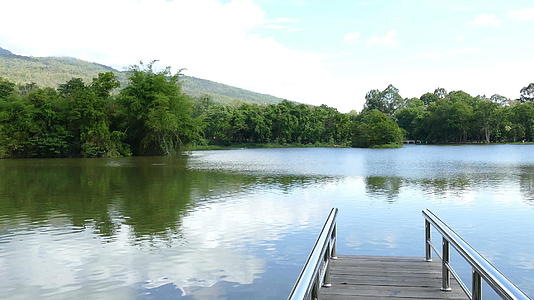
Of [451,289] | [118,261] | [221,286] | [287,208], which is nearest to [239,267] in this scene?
[221,286]

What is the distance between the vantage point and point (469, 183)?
717 inches

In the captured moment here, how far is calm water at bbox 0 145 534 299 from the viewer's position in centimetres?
630

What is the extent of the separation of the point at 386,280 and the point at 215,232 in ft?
17.6

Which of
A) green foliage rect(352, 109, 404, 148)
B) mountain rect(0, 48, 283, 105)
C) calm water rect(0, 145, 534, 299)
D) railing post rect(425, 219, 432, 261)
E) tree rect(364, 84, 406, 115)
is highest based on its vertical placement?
mountain rect(0, 48, 283, 105)

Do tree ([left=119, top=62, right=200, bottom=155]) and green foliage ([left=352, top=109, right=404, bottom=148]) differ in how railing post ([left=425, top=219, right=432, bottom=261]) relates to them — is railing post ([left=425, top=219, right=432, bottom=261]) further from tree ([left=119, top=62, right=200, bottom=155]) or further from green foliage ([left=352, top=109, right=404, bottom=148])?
green foliage ([left=352, top=109, right=404, bottom=148])

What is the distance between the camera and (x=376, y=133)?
246 ft

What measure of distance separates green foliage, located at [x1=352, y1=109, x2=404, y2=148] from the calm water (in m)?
56.8

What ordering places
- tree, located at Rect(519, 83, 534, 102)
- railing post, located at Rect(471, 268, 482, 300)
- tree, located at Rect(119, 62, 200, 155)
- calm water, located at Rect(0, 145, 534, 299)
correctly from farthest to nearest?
tree, located at Rect(519, 83, 534, 102) < tree, located at Rect(119, 62, 200, 155) < calm water, located at Rect(0, 145, 534, 299) < railing post, located at Rect(471, 268, 482, 300)

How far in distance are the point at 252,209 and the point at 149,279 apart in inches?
233

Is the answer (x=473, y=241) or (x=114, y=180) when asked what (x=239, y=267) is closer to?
(x=473, y=241)

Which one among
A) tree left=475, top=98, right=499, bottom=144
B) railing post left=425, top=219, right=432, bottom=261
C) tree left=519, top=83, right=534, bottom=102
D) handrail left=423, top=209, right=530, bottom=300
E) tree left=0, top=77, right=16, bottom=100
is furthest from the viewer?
tree left=519, top=83, right=534, bottom=102

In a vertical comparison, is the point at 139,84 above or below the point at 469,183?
above

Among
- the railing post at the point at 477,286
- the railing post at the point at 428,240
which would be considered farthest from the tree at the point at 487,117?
the railing post at the point at 477,286

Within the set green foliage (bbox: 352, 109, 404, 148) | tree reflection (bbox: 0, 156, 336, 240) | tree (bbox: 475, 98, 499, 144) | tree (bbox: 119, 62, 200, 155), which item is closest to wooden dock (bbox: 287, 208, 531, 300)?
tree reflection (bbox: 0, 156, 336, 240)
